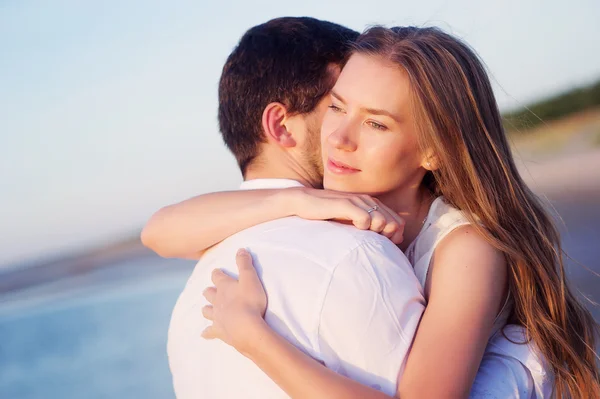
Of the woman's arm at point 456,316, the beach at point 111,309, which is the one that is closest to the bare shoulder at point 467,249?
the woman's arm at point 456,316

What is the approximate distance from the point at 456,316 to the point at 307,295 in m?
0.35

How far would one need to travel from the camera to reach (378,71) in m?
2.02

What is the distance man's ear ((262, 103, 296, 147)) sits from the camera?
7.41 feet

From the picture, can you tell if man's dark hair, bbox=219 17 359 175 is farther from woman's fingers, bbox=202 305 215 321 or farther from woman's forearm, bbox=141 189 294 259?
woman's fingers, bbox=202 305 215 321

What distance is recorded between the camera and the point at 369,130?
201cm

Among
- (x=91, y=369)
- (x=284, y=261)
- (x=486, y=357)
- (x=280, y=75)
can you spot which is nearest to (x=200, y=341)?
(x=284, y=261)

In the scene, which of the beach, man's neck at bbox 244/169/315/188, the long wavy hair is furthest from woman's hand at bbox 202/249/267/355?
the beach

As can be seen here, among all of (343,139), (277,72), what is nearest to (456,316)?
(343,139)

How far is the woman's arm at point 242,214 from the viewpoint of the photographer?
70.3 inches

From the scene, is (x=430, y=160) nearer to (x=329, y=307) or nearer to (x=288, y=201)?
(x=288, y=201)

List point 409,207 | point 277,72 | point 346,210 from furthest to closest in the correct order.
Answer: point 277,72
point 409,207
point 346,210

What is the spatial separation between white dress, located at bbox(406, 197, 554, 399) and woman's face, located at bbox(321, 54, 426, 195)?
0.18 m

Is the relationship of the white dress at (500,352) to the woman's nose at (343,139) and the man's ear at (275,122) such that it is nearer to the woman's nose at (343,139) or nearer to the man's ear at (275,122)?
the woman's nose at (343,139)

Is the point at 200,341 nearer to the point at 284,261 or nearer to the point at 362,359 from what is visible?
the point at 284,261
